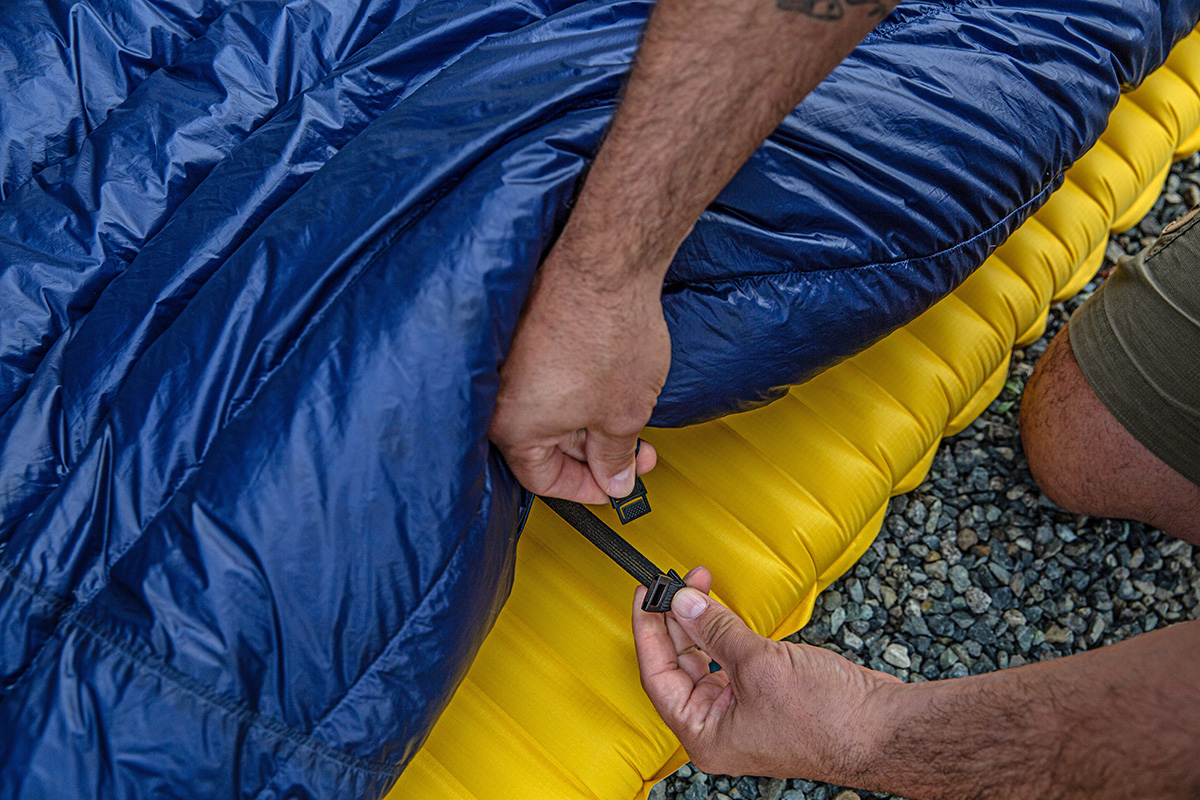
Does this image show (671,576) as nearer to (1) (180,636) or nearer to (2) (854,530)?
(2) (854,530)

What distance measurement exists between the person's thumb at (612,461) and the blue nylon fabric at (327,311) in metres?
0.10

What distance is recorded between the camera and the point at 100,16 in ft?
4.12

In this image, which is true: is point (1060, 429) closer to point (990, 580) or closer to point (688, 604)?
point (990, 580)

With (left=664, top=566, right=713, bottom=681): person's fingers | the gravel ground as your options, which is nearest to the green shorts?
the gravel ground

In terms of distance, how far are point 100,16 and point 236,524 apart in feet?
2.96

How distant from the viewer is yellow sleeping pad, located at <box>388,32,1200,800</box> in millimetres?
1291

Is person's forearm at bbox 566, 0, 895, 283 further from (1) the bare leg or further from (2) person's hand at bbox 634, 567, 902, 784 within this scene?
(1) the bare leg

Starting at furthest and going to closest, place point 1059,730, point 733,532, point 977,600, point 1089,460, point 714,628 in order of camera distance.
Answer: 1. point 977,600
2. point 1089,460
3. point 733,532
4. point 714,628
5. point 1059,730

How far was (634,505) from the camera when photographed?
132 centimetres

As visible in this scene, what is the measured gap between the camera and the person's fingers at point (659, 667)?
4.20ft

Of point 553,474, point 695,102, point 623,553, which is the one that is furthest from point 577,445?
point 695,102

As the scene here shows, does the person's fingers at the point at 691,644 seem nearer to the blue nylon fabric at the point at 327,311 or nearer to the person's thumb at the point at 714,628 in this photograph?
the person's thumb at the point at 714,628

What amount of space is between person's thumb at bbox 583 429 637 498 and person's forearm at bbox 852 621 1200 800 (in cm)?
49

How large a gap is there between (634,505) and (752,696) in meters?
0.34
